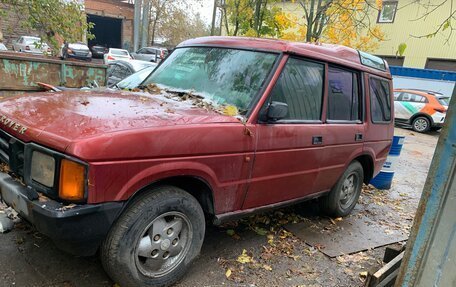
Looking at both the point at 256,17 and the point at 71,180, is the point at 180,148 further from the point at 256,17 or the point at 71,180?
the point at 256,17

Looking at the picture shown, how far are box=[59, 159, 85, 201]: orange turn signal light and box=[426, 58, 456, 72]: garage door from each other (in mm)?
26291

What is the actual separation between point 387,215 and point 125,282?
411 cm

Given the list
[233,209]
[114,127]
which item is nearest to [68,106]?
[114,127]

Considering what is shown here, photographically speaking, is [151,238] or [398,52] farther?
[398,52]

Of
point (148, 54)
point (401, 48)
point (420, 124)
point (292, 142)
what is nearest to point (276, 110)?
point (292, 142)

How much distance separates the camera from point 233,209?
125 inches

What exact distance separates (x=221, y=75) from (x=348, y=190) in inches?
98.9

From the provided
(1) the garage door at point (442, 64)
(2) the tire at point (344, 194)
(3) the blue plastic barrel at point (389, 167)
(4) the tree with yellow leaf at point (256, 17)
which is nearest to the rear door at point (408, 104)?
(4) the tree with yellow leaf at point (256, 17)

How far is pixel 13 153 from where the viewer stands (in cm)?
254

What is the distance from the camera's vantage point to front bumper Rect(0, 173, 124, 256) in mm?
2182

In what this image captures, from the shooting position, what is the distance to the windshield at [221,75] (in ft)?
Answer: 10.8

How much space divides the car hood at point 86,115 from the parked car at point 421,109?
15.5 meters

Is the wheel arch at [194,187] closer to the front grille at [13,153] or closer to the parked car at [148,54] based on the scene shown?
the front grille at [13,153]

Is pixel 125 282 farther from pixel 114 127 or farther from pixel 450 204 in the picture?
pixel 450 204
